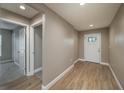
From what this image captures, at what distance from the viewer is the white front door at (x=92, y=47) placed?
508 centimetres

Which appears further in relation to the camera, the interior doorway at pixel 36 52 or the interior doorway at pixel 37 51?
the interior doorway at pixel 37 51

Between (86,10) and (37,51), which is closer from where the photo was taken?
(86,10)

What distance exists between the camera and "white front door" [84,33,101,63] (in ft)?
16.7

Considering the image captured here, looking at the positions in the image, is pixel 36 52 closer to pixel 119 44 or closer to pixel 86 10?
pixel 86 10

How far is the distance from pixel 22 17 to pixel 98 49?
15.5ft

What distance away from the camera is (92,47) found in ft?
17.6

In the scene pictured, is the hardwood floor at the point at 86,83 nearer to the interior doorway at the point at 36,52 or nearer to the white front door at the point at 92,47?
the interior doorway at the point at 36,52

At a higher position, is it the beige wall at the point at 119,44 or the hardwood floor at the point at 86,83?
the beige wall at the point at 119,44

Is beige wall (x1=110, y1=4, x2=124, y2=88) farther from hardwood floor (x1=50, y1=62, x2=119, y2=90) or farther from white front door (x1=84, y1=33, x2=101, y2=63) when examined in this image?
white front door (x1=84, y1=33, x2=101, y2=63)

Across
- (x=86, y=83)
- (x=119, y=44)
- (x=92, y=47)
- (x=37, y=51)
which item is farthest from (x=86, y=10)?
(x=92, y=47)

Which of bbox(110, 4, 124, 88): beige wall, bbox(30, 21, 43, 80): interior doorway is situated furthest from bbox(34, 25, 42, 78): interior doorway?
bbox(110, 4, 124, 88): beige wall

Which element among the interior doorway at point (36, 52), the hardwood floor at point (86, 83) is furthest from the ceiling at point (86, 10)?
the hardwood floor at point (86, 83)

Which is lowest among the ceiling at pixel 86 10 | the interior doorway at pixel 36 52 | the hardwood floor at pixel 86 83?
the hardwood floor at pixel 86 83

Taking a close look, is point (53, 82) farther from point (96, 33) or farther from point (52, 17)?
point (96, 33)
